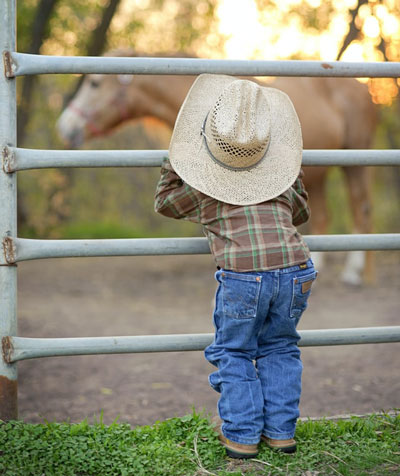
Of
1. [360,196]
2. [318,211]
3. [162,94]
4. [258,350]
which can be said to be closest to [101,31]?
[162,94]

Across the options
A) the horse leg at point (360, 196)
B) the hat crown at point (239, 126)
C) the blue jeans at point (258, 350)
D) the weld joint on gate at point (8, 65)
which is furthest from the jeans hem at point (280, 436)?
the horse leg at point (360, 196)

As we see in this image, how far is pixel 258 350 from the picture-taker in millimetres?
2008

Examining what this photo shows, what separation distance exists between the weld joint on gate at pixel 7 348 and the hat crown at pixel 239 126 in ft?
3.12

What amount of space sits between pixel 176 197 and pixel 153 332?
8.81 ft

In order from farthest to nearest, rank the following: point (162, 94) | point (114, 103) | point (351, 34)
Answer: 1. point (351, 34)
2. point (114, 103)
3. point (162, 94)

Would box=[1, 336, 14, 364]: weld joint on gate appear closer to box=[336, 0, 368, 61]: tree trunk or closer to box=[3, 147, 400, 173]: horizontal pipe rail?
box=[3, 147, 400, 173]: horizontal pipe rail

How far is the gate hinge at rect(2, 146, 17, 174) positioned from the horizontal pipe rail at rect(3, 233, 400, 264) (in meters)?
0.24

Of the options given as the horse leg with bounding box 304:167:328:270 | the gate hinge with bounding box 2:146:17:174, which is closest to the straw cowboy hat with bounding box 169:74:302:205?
the gate hinge with bounding box 2:146:17:174

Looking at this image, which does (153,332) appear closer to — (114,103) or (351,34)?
(114,103)

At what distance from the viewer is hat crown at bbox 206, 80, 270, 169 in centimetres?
191

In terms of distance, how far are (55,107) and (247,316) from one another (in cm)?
→ 981

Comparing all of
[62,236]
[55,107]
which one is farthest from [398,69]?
[55,107]

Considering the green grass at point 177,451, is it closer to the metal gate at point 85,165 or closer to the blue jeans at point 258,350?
the blue jeans at point 258,350

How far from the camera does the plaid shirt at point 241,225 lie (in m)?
1.89
